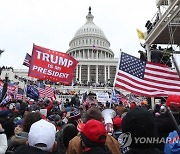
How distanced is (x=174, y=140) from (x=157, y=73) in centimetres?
446

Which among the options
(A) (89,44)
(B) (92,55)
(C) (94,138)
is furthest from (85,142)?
(A) (89,44)

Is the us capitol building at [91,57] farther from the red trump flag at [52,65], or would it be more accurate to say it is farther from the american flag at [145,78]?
the american flag at [145,78]

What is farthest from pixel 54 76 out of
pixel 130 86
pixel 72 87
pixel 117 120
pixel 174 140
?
pixel 72 87

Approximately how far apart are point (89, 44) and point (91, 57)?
17.1 feet

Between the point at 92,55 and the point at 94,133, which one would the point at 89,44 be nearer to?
the point at 92,55

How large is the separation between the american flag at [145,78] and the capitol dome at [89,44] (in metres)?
86.8

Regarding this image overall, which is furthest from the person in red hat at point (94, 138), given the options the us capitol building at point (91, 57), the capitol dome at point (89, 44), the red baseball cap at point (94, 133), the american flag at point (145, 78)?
the capitol dome at point (89, 44)

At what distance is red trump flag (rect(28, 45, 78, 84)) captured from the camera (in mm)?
10714

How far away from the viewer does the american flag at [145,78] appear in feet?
22.9

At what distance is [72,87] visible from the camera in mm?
54312

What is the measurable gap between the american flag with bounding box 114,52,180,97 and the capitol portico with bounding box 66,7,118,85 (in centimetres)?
7058

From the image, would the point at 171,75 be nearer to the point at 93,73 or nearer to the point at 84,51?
the point at 93,73

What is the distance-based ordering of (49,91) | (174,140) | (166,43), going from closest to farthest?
(174,140), (166,43), (49,91)

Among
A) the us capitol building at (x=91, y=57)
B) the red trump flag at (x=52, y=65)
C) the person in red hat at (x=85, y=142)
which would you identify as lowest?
the person in red hat at (x=85, y=142)
